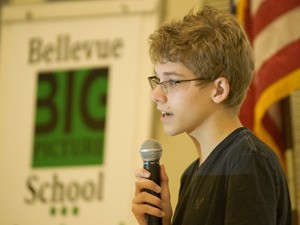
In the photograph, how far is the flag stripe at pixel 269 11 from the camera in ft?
7.94

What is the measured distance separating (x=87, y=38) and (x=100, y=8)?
0.56 ft

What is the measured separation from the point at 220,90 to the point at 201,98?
1.7 inches

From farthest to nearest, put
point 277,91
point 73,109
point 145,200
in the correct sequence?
point 73,109 → point 277,91 → point 145,200

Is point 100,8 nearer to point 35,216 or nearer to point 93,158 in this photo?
point 93,158

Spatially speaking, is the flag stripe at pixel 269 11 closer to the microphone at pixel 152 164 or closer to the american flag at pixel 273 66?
the american flag at pixel 273 66

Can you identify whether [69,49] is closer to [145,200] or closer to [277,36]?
[277,36]

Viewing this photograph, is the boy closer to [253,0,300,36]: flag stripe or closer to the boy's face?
the boy's face

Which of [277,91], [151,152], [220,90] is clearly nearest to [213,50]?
[220,90]

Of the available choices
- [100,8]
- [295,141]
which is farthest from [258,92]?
[100,8]

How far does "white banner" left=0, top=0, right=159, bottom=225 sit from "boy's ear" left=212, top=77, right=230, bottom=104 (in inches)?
63.3

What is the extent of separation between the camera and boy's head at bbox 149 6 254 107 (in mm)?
1311

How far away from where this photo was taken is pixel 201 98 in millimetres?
1327

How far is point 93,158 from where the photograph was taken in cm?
307

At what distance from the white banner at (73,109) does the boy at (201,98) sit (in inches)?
62.0
